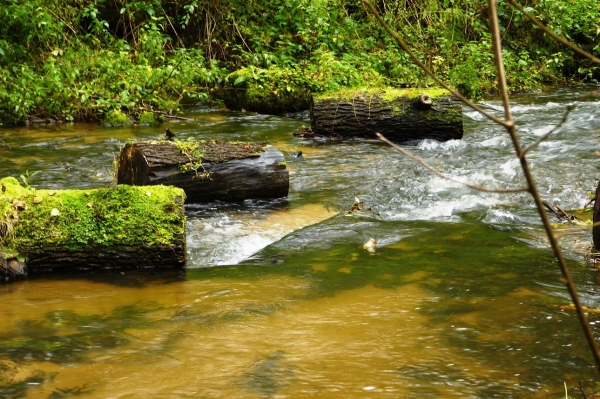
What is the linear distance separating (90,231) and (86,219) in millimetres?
107

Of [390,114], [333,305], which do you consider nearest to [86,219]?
[333,305]

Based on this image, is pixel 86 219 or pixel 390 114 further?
pixel 390 114

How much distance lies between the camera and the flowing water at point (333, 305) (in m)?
4.17

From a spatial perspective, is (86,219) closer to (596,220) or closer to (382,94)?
(596,220)

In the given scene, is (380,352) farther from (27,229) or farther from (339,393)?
(27,229)

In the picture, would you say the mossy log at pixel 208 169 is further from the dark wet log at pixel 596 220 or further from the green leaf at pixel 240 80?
→ the green leaf at pixel 240 80

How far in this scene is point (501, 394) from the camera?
13.0 ft

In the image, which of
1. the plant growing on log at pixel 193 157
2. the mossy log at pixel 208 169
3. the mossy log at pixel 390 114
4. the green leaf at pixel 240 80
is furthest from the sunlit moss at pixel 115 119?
the plant growing on log at pixel 193 157

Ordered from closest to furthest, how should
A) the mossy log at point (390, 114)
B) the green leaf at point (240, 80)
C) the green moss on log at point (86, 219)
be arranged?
the green moss on log at point (86, 219)
the mossy log at point (390, 114)
the green leaf at point (240, 80)

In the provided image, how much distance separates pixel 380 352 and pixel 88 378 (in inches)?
67.4

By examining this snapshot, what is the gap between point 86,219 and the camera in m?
6.14

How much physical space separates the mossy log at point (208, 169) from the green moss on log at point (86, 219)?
1.24 meters

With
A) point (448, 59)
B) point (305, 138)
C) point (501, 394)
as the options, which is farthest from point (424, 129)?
point (501, 394)

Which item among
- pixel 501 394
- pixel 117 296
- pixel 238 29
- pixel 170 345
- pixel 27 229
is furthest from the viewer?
pixel 238 29
